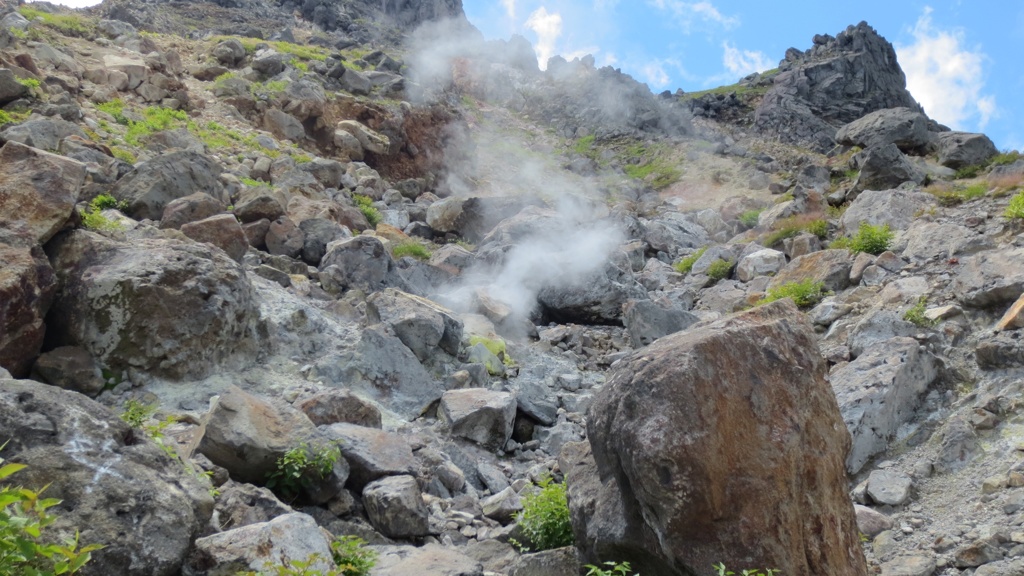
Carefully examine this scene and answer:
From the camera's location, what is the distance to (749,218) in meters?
16.0

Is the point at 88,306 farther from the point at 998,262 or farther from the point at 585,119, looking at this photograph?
the point at 585,119

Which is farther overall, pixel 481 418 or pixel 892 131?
pixel 892 131

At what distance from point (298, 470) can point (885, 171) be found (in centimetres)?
1174

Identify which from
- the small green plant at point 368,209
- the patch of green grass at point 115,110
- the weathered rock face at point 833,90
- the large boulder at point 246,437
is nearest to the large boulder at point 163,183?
the small green plant at point 368,209

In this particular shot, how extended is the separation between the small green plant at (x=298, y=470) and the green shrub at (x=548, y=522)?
1.19m

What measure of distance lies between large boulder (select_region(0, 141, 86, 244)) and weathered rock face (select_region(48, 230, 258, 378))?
10.7 inches

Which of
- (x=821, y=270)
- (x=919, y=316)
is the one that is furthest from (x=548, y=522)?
(x=821, y=270)

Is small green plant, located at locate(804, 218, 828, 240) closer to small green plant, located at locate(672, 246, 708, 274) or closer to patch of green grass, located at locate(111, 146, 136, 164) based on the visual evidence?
small green plant, located at locate(672, 246, 708, 274)

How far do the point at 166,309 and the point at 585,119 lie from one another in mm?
31882

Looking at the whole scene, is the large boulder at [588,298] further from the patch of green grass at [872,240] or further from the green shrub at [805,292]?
the patch of green grass at [872,240]

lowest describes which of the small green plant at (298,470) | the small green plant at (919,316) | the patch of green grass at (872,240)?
the small green plant at (298,470)

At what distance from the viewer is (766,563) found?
10.7 ft

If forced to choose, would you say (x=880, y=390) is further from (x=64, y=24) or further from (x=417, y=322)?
(x=64, y=24)

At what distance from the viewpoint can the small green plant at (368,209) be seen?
13328 millimetres
